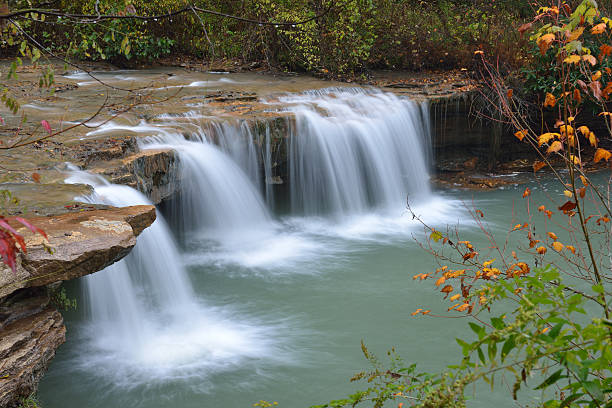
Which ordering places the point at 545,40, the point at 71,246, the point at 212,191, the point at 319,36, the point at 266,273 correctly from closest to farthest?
the point at 545,40
the point at 71,246
the point at 266,273
the point at 212,191
the point at 319,36

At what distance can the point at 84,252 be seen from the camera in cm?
411

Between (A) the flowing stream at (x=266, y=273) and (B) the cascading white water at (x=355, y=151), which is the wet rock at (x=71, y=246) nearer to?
(A) the flowing stream at (x=266, y=273)

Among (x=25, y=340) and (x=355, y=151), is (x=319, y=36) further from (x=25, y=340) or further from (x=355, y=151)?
(x=25, y=340)

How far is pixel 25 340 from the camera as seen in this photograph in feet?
12.6

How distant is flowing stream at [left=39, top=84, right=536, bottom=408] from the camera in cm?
480

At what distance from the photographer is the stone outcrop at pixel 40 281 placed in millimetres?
3721

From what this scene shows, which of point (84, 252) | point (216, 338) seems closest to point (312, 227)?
point (216, 338)

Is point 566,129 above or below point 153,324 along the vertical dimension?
above

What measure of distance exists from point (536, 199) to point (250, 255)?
18.4 feet

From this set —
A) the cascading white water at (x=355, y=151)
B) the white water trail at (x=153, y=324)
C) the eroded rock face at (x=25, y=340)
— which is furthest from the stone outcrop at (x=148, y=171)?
the cascading white water at (x=355, y=151)

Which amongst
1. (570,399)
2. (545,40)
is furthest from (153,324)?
(570,399)

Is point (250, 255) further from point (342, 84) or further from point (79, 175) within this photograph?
point (342, 84)

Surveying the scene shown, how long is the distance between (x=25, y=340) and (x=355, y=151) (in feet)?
22.5

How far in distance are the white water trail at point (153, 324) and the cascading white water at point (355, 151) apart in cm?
347
